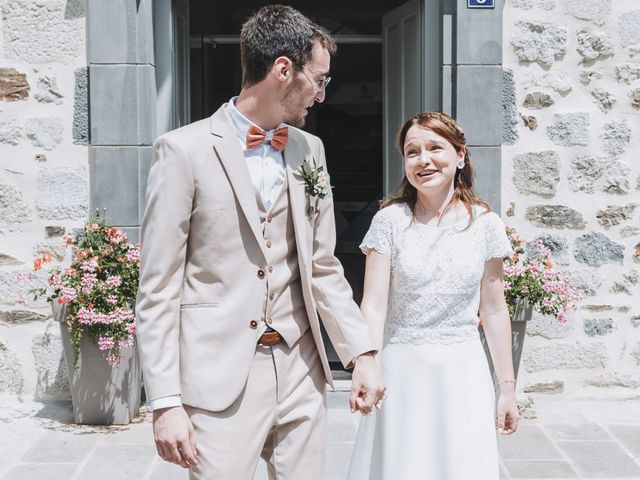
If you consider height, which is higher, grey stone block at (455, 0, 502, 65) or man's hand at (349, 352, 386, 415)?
grey stone block at (455, 0, 502, 65)

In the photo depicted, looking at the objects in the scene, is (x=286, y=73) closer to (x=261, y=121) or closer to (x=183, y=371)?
(x=261, y=121)

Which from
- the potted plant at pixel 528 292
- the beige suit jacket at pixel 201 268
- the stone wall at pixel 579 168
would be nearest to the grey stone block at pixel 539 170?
the stone wall at pixel 579 168

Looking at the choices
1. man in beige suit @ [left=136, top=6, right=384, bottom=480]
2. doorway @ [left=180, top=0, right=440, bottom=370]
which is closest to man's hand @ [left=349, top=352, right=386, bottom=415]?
man in beige suit @ [left=136, top=6, right=384, bottom=480]

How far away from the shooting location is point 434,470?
2926mm

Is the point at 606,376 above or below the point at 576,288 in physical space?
below

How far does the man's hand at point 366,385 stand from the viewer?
8.05 ft

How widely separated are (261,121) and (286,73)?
145 millimetres

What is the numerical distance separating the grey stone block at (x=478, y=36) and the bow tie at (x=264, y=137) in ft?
10.3

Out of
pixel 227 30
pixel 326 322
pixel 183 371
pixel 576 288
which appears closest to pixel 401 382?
pixel 326 322

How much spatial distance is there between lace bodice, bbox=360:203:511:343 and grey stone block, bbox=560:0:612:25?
2894 mm

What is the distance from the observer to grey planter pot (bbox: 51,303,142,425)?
505 cm

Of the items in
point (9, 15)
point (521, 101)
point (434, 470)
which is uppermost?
point (9, 15)

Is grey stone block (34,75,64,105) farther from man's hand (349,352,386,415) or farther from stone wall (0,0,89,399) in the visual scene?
man's hand (349,352,386,415)

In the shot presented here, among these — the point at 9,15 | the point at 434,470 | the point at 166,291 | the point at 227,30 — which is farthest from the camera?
the point at 227,30
